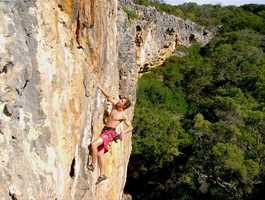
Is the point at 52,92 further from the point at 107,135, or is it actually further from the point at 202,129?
the point at 202,129

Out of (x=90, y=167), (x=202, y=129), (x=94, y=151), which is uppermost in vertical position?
(x=94, y=151)

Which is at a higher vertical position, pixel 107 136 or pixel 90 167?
pixel 107 136

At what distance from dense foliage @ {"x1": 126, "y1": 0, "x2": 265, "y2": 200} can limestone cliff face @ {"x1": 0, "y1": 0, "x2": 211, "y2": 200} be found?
23790 millimetres

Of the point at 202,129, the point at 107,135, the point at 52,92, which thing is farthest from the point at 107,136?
the point at 202,129

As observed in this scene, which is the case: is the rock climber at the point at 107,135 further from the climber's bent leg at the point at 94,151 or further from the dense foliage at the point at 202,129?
the dense foliage at the point at 202,129

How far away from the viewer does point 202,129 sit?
3862 centimetres

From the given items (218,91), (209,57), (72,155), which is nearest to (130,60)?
(72,155)

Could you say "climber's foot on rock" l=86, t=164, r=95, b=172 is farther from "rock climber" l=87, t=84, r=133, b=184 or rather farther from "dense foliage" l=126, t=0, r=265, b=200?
"dense foliage" l=126, t=0, r=265, b=200

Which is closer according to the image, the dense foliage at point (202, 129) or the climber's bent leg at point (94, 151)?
the climber's bent leg at point (94, 151)

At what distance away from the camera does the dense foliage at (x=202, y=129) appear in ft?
116

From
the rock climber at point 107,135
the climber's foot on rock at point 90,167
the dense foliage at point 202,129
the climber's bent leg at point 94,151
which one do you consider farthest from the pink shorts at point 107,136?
the dense foliage at point 202,129

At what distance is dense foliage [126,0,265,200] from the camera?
116 ft

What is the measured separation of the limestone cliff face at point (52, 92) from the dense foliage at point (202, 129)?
937 inches

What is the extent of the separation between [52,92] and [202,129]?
30890 millimetres
